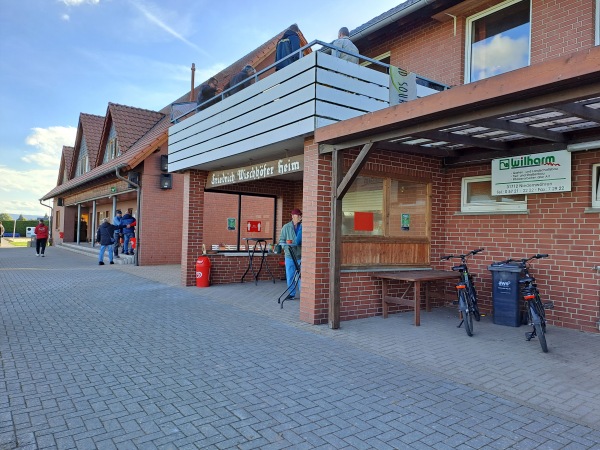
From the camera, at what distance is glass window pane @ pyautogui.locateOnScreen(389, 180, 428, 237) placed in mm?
7703

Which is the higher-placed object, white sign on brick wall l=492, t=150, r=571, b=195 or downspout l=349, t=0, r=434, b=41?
downspout l=349, t=0, r=434, b=41

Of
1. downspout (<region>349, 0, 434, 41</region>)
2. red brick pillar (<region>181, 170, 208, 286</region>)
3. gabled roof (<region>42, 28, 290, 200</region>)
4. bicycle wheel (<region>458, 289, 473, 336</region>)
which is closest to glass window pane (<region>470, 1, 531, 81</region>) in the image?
downspout (<region>349, 0, 434, 41</region>)

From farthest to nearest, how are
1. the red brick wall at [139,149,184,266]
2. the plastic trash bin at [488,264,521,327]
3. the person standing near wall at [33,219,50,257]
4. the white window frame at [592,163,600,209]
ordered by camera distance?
the person standing near wall at [33,219,50,257] → the red brick wall at [139,149,184,266] → the plastic trash bin at [488,264,521,327] → the white window frame at [592,163,600,209]

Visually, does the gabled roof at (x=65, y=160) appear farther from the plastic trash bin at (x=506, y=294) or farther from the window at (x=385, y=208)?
the plastic trash bin at (x=506, y=294)

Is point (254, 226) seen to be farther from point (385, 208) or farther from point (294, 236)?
point (385, 208)

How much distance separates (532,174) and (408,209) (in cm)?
209

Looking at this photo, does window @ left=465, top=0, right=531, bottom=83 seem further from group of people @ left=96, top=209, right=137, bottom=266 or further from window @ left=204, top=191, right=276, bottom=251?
group of people @ left=96, top=209, right=137, bottom=266

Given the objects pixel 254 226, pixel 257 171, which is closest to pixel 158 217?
pixel 254 226

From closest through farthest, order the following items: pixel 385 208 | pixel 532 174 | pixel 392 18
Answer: pixel 532 174 < pixel 385 208 < pixel 392 18

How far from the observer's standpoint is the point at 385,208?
24.8ft

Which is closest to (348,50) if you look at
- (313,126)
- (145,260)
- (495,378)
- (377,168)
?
(313,126)

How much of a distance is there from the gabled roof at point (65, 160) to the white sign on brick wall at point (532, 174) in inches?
1177

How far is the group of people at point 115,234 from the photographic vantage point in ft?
52.1

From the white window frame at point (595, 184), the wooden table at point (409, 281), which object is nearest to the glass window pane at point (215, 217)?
the wooden table at point (409, 281)
